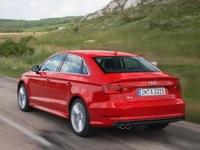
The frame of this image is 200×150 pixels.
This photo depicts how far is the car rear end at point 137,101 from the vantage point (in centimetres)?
691

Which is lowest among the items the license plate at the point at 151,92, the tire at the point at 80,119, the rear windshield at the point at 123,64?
the tire at the point at 80,119

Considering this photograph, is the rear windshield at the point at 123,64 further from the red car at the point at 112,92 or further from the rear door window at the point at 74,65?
the rear door window at the point at 74,65

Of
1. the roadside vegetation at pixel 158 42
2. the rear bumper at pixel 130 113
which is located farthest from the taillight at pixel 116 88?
the roadside vegetation at pixel 158 42

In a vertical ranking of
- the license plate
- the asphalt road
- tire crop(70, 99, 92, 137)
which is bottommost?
the asphalt road

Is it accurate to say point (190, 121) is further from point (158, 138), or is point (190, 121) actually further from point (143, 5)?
point (143, 5)

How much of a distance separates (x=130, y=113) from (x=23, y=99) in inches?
167

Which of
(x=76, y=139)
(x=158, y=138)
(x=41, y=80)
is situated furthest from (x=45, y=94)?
(x=158, y=138)

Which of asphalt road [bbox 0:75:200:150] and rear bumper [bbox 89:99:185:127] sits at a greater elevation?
rear bumper [bbox 89:99:185:127]

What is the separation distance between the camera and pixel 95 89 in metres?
7.13

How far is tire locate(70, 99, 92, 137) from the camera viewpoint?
23.9 feet

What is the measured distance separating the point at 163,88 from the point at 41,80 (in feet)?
9.95

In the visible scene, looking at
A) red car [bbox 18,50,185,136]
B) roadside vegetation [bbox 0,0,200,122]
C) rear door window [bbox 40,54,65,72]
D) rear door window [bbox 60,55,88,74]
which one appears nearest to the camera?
red car [bbox 18,50,185,136]

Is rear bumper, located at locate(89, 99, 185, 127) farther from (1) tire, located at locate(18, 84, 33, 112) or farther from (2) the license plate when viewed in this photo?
(1) tire, located at locate(18, 84, 33, 112)

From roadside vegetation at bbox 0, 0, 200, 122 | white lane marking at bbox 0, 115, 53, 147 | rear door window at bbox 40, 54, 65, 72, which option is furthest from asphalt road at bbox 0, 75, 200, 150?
roadside vegetation at bbox 0, 0, 200, 122
